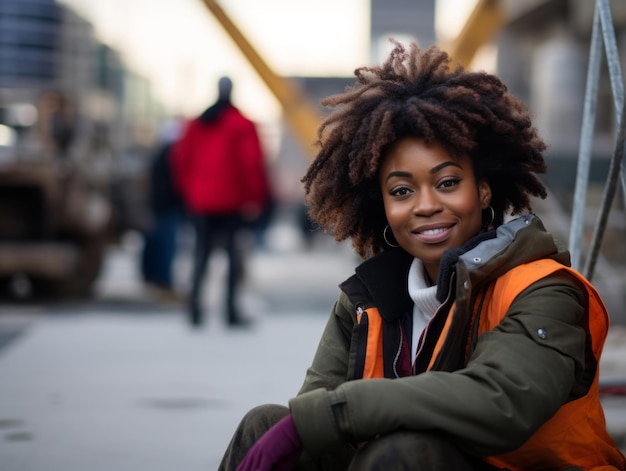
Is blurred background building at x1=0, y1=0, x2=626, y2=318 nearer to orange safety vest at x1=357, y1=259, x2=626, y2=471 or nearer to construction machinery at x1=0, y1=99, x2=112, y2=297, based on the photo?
construction machinery at x1=0, y1=99, x2=112, y2=297

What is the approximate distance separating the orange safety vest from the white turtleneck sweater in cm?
16

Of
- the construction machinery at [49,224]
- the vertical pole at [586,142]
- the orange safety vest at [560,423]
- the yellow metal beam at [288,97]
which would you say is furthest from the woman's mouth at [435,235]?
the yellow metal beam at [288,97]

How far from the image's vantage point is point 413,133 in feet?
8.78

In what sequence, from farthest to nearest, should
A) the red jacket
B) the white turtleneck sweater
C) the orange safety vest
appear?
1. the red jacket
2. the white turtleneck sweater
3. the orange safety vest

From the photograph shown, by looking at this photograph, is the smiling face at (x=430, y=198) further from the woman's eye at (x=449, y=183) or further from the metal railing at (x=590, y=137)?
the metal railing at (x=590, y=137)

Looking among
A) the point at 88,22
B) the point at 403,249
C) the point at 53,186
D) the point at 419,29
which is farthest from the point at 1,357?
the point at 88,22

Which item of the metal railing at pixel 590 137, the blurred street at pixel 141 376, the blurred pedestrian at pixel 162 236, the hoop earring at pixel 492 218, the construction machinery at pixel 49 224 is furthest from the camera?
the blurred pedestrian at pixel 162 236

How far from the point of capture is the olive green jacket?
2195 mm

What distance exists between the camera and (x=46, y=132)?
1191 cm

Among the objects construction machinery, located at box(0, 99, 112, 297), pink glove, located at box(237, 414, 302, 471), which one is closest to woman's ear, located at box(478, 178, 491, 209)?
pink glove, located at box(237, 414, 302, 471)

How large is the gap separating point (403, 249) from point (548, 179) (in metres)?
7.36

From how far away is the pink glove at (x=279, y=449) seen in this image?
7.52ft

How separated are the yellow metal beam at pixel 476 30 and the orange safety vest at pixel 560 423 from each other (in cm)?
931

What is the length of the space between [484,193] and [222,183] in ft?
18.9
